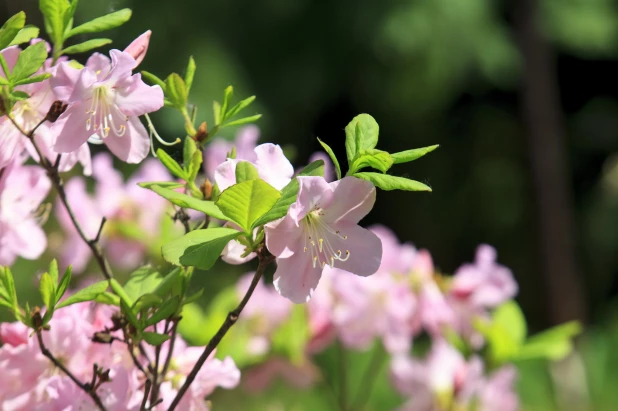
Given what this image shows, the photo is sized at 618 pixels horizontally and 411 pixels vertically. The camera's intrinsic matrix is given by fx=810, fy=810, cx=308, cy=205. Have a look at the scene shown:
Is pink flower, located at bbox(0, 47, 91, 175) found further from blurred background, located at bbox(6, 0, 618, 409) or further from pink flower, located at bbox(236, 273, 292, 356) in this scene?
blurred background, located at bbox(6, 0, 618, 409)

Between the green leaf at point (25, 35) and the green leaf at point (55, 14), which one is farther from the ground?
the green leaf at point (55, 14)

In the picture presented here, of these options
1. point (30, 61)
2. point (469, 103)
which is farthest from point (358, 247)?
point (469, 103)

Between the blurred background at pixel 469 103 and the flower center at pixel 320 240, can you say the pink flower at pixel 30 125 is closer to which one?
the flower center at pixel 320 240

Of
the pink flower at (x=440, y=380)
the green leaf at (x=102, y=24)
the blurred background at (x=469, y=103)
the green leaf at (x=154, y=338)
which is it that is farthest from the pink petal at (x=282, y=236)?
the blurred background at (x=469, y=103)

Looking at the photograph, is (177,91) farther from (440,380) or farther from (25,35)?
(440,380)

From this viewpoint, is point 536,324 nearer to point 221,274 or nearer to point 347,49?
point 347,49

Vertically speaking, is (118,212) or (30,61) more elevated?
(30,61)
